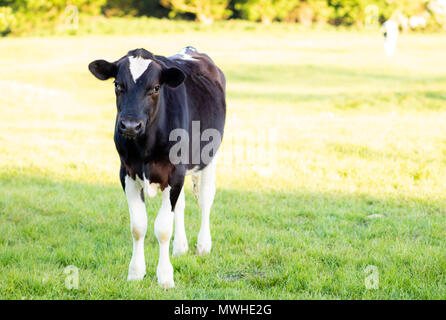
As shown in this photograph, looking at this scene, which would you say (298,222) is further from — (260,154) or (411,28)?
(411,28)

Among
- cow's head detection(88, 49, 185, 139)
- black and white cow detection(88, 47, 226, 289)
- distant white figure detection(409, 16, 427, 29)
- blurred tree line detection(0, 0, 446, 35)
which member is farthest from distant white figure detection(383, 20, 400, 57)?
cow's head detection(88, 49, 185, 139)

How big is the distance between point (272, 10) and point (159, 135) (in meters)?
56.8

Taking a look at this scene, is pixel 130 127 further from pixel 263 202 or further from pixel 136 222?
pixel 263 202

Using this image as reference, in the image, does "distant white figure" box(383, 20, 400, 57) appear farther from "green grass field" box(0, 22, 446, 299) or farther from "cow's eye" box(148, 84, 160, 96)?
"cow's eye" box(148, 84, 160, 96)

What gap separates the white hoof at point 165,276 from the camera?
476cm

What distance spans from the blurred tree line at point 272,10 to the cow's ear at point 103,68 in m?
50.7

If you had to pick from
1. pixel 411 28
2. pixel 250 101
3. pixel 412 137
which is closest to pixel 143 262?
pixel 412 137

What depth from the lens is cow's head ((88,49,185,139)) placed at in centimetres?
420

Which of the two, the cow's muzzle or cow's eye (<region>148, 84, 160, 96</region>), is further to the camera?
cow's eye (<region>148, 84, 160, 96</region>)

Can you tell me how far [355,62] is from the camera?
2811 centimetres

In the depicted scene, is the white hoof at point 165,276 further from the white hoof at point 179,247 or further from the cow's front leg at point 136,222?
the white hoof at point 179,247

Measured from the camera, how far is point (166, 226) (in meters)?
4.87

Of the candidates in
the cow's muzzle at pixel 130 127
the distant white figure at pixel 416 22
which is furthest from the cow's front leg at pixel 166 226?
the distant white figure at pixel 416 22

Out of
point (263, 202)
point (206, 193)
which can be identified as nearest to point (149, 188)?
point (206, 193)
